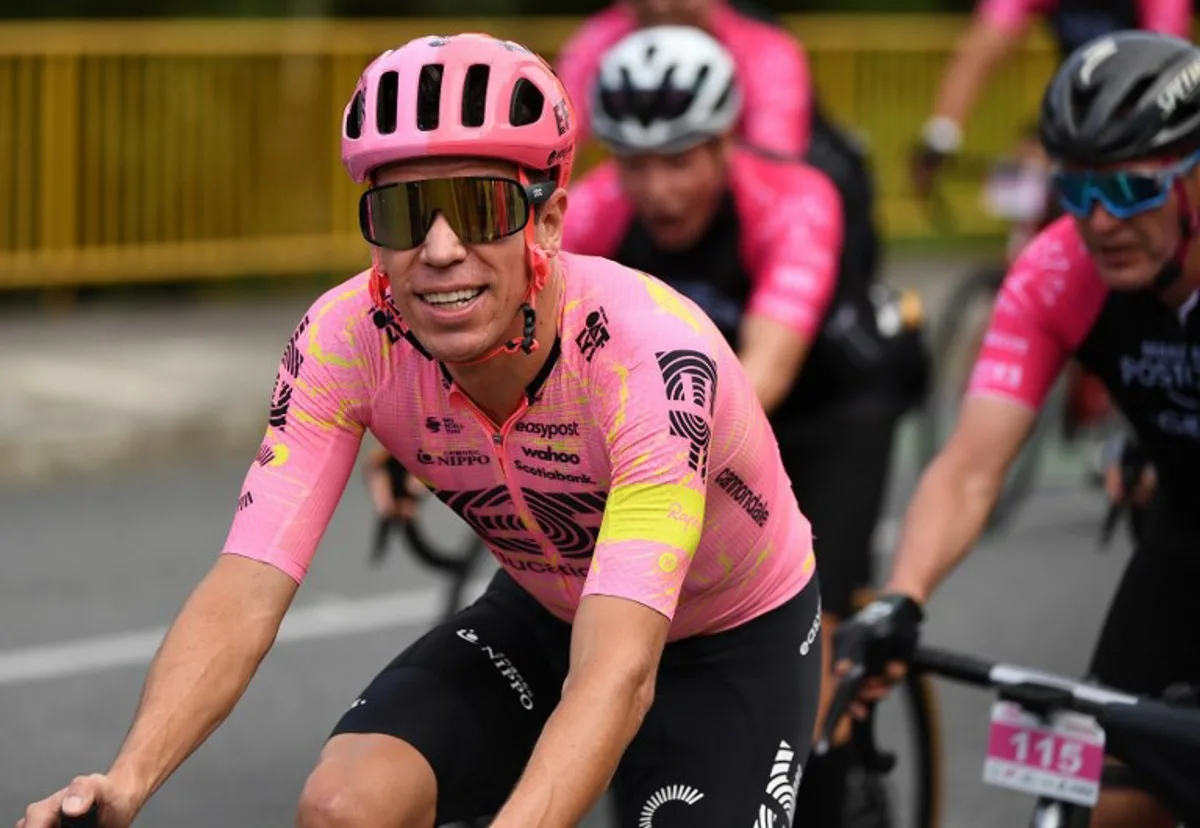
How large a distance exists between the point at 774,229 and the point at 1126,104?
4.61 ft

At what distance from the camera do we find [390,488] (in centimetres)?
622

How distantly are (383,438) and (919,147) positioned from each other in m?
6.75

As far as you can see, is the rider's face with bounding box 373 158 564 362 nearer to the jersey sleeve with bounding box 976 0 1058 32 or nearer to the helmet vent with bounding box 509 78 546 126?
the helmet vent with bounding box 509 78 546 126

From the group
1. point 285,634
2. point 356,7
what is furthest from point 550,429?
point 356,7

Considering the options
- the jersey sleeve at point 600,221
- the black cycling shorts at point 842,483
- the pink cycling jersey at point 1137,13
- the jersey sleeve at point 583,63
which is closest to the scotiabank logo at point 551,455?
the black cycling shorts at point 842,483

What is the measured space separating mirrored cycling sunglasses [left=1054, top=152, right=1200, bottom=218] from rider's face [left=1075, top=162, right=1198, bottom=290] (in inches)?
0.5

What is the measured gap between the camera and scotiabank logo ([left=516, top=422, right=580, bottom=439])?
394 centimetres

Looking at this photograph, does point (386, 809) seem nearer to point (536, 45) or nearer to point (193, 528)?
point (193, 528)

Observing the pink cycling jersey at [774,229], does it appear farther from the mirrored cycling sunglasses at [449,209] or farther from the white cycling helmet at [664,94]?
the mirrored cycling sunglasses at [449,209]

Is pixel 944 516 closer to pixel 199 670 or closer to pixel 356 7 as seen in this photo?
pixel 199 670

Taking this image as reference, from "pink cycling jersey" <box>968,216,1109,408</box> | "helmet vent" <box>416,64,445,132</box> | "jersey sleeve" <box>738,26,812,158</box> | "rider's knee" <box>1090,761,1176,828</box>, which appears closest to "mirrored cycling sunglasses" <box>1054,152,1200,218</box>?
"pink cycling jersey" <box>968,216,1109,408</box>

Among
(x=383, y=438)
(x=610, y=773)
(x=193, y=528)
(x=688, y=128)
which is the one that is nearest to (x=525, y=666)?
(x=383, y=438)

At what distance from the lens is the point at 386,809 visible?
382cm

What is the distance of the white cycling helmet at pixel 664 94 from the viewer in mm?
5898
